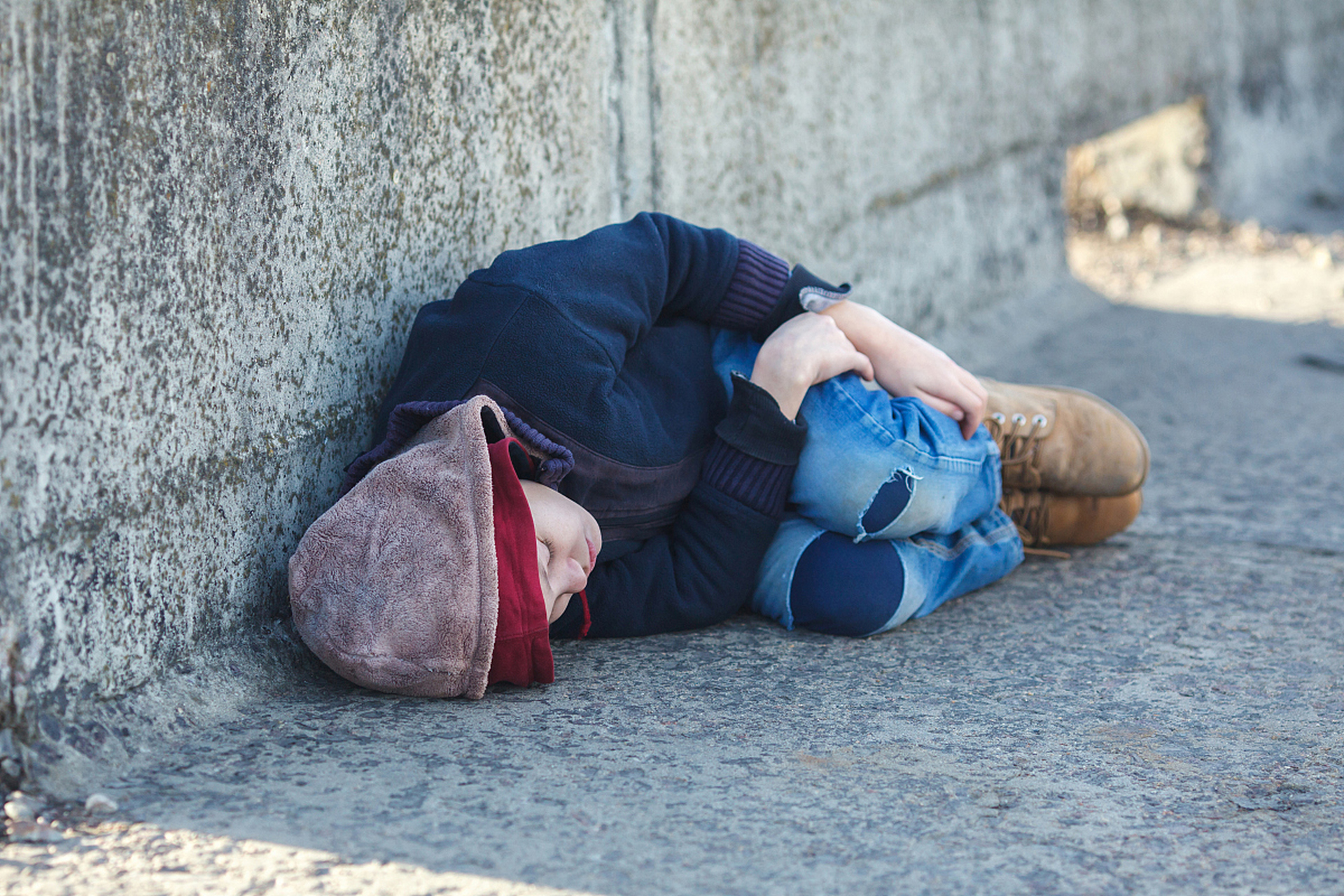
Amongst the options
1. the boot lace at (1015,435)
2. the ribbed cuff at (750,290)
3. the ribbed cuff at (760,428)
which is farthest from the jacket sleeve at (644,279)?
the boot lace at (1015,435)

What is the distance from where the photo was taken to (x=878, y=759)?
1375mm

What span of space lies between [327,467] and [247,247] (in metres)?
0.33

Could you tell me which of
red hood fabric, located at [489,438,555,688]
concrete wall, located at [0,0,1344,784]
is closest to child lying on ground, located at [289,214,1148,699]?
red hood fabric, located at [489,438,555,688]

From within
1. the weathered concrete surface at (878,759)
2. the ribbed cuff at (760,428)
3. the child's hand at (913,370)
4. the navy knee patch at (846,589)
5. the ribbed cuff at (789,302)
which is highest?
the ribbed cuff at (789,302)

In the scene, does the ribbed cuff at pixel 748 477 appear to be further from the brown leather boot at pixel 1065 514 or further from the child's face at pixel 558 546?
the brown leather boot at pixel 1065 514

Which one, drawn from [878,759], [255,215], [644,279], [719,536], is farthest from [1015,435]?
[255,215]

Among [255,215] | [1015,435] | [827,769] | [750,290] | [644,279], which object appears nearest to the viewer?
[827,769]

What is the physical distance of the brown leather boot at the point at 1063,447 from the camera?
2.06 metres

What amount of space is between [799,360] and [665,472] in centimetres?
27

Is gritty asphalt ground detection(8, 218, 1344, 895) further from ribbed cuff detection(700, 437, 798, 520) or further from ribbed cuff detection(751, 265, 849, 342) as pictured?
ribbed cuff detection(751, 265, 849, 342)

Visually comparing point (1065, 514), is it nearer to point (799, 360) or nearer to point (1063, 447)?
point (1063, 447)

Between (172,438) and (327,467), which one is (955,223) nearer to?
(327,467)

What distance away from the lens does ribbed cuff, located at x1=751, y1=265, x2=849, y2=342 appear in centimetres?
189

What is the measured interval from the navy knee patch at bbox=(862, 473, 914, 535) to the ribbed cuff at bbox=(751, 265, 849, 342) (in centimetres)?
30
